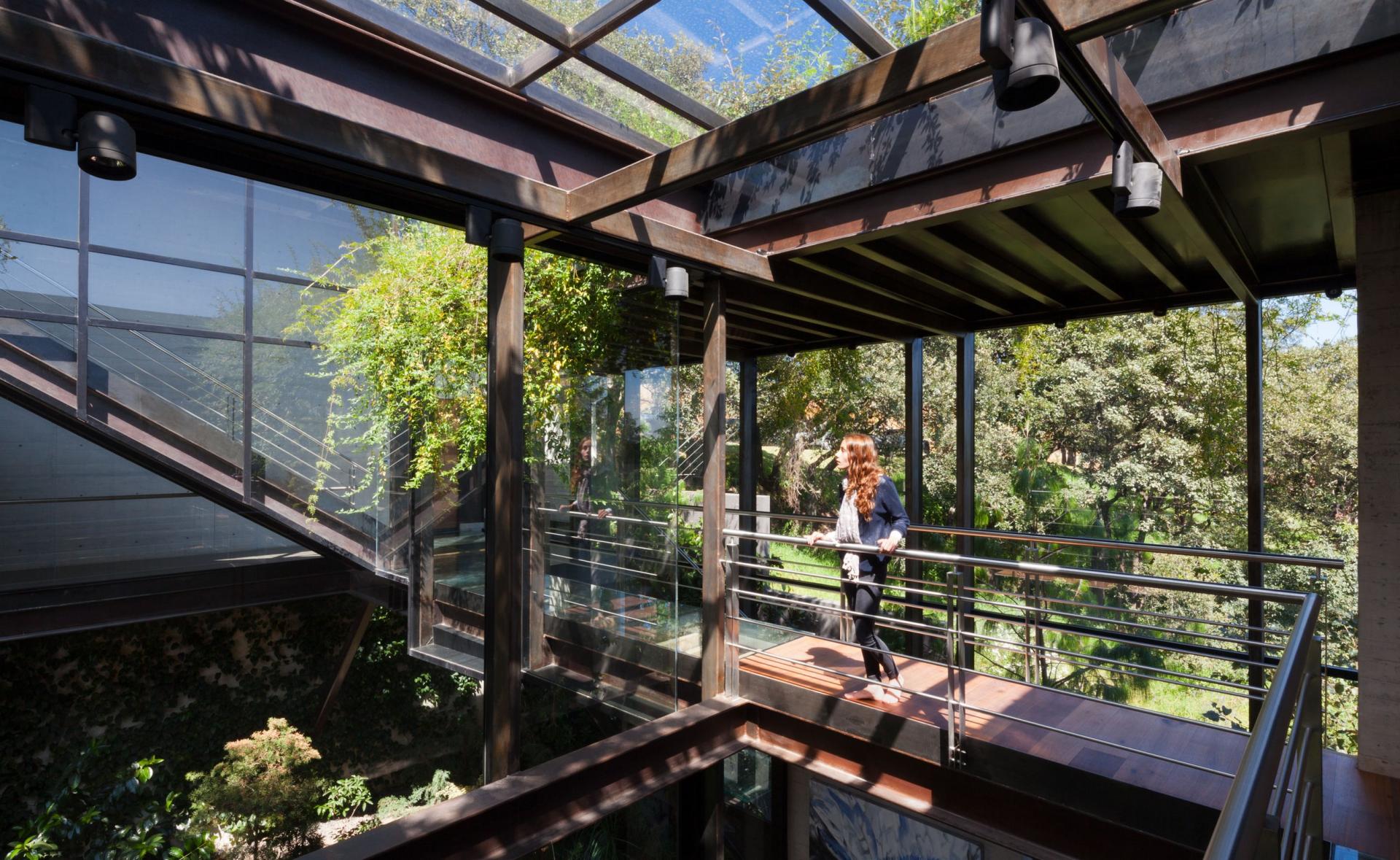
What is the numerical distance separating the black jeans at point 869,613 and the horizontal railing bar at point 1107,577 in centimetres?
21

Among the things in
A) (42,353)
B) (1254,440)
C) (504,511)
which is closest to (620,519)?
(504,511)

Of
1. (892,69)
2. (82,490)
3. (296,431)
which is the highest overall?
(892,69)

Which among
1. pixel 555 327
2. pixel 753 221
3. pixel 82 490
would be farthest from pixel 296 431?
pixel 753 221

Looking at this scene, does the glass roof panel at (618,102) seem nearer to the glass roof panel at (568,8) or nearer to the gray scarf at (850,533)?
the glass roof panel at (568,8)

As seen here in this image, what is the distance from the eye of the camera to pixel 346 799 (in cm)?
718

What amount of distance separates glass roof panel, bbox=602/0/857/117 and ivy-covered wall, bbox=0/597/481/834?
20.1ft

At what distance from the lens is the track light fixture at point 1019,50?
147cm

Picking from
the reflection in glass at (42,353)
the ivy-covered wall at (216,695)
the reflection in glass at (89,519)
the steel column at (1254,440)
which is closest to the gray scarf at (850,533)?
the steel column at (1254,440)

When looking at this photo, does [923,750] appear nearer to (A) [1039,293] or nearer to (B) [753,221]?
(B) [753,221]

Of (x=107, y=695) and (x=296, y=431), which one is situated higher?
(x=296, y=431)

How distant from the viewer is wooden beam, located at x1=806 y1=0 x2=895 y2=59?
2197mm

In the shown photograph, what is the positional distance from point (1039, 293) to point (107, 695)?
8737 mm

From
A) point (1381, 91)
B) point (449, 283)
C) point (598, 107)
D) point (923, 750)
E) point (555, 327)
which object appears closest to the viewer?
point (1381, 91)

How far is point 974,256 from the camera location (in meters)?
3.95
